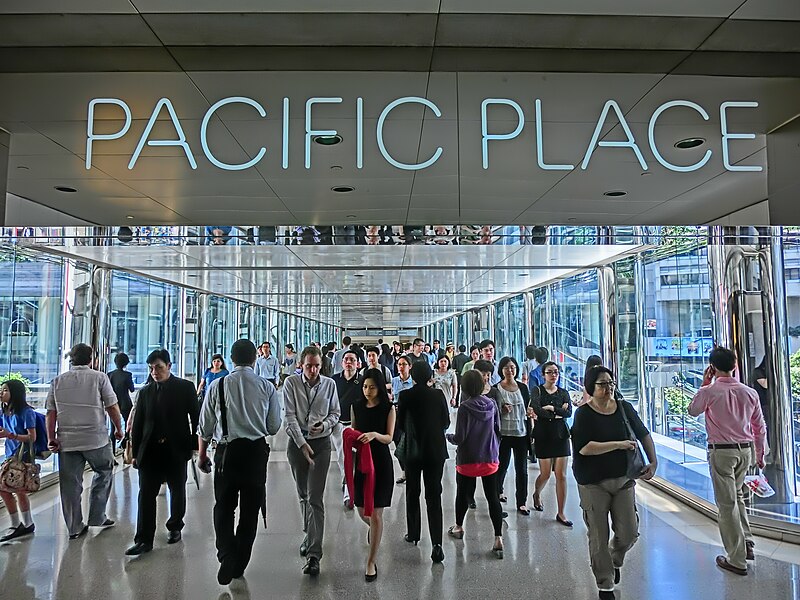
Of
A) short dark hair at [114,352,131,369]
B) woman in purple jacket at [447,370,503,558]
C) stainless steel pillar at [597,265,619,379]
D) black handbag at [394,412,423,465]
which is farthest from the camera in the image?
stainless steel pillar at [597,265,619,379]

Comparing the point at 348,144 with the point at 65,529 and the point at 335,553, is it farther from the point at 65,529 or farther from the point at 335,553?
the point at 65,529

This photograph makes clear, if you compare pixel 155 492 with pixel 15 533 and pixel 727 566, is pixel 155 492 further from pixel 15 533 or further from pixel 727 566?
pixel 727 566

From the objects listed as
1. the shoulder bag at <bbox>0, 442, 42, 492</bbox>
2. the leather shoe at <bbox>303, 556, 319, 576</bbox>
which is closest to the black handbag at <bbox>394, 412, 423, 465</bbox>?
the leather shoe at <bbox>303, 556, 319, 576</bbox>

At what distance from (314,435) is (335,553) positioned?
1.03 m

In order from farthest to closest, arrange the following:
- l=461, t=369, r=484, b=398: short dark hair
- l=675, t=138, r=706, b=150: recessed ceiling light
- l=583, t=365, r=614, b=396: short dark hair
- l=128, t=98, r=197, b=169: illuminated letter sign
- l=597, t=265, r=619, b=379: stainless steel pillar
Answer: l=597, t=265, r=619, b=379: stainless steel pillar, l=461, t=369, r=484, b=398: short dark hair, l=583, t=365, r=614, b=396: short dark hair, l=675, t=138, r=706, b=150: recessed ceiling light, l=128, t=98, r=197, b=169: illuminated letter sign

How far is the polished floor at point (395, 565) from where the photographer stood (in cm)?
385

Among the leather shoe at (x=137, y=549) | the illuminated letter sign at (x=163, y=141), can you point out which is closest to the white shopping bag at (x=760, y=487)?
the leather shoe at (x=137, y=549)

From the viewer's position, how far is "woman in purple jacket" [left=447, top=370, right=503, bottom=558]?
4.61 meters

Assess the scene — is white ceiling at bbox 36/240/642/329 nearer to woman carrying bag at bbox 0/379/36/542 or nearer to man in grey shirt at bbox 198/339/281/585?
woman carrying bag at bbox 0/379/36/542

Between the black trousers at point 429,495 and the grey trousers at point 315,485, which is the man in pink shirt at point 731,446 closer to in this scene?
the black trousers at point 429,495

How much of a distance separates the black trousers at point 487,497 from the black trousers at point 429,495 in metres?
0.28

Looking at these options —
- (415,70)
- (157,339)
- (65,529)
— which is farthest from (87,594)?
(157,339)

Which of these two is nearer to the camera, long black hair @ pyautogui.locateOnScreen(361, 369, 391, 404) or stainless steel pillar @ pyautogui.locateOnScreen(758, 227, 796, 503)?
long black hair @ pyautogui.locateOnScreen(361, 369, 391, 404)

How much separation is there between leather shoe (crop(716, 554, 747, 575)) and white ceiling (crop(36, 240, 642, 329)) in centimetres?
427
